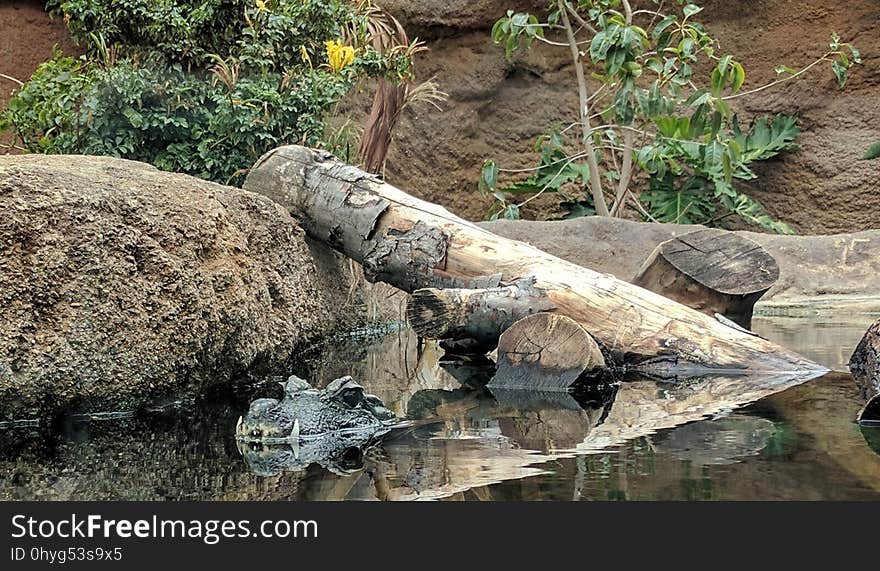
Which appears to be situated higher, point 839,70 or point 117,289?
point 839,70

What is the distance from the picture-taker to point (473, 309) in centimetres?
588

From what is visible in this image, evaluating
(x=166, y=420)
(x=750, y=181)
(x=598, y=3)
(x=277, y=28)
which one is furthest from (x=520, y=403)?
(x=750, y=181)

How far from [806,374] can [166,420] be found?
303cm

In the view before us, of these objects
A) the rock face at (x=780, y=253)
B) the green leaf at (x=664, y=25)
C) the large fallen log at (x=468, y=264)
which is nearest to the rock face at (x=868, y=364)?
the large fallen log at (x=468, y=264)

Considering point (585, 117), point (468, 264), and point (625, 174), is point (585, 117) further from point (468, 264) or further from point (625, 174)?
point (468, 264)

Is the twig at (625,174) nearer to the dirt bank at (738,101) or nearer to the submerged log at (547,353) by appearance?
the dirt bank at (738,101)

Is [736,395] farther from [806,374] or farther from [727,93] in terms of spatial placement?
[727,93]

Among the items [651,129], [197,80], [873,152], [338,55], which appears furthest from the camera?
[651,129]

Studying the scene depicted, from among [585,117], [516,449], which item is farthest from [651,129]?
[516,449]

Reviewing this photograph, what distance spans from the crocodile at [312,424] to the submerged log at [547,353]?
1.04 m

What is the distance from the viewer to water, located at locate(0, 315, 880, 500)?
311 cm

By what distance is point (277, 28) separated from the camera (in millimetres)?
8875

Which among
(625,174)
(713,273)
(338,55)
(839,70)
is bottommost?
(713,273)

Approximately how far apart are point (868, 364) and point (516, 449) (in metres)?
2.27
